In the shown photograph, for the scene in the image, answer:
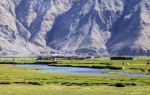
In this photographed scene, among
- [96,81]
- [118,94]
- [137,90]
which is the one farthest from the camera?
[96,81]

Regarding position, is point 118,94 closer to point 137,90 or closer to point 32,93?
point 137,90

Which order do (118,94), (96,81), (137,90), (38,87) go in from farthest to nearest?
1. (96,81)
2. (38,87)
3. (137,90)
4. (118,94)

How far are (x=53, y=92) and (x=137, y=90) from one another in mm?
13360

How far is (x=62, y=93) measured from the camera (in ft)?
244

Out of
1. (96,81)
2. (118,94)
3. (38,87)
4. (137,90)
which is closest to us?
(118,94)

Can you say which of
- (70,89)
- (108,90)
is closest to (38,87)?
(70,89)

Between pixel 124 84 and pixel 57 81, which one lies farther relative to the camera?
pixel 57 81

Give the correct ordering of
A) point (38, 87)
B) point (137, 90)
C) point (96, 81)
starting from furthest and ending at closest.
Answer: point (96, 81), point (38, 87), point (137, 90)

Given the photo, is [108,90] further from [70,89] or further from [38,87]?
[38,87]

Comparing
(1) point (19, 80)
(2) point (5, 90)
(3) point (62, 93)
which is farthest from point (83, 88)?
(1) point (19, 80)

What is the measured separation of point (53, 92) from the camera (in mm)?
75688

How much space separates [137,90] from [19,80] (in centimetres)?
2883

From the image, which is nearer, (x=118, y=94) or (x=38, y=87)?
(x=118, y=94)

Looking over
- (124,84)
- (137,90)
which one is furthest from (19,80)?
(137,90)
